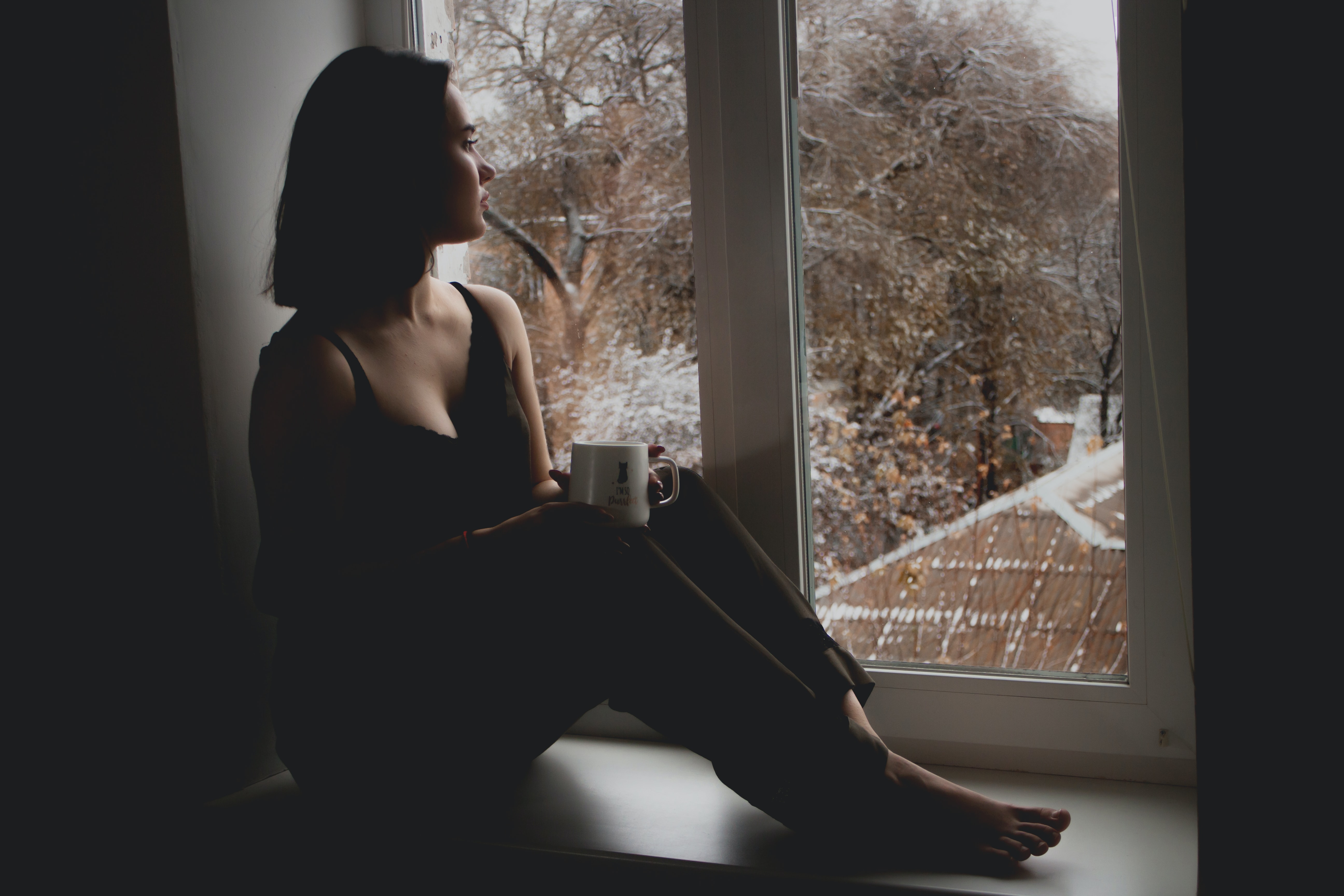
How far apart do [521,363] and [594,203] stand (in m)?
0.27

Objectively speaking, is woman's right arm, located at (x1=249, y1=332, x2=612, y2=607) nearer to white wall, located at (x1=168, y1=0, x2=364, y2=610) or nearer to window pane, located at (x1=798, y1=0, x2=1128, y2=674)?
white wall, located at (x1=168, y1=0, x2=364, y2=610)

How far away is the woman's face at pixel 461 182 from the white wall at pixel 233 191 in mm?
309

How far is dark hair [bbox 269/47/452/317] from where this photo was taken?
3.70 feet

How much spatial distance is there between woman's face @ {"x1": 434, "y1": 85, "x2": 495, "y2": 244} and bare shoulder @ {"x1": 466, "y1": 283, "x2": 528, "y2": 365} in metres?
0.12

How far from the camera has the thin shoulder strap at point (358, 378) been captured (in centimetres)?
108

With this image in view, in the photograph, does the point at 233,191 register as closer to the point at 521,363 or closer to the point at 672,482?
the point at 521,363

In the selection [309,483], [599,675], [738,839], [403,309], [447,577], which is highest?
[403,309]

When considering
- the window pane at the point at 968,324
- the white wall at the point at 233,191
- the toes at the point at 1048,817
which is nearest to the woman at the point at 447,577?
the toes at the point at 1048,817

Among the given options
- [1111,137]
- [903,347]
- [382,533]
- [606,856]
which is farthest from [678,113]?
[606,856]

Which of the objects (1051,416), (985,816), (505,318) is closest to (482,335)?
(505,318)

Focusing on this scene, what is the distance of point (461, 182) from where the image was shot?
117 cm

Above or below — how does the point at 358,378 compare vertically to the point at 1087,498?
above

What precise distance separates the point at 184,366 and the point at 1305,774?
1.34 m

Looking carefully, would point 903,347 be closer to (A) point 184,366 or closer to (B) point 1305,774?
(B) point 1305,774
